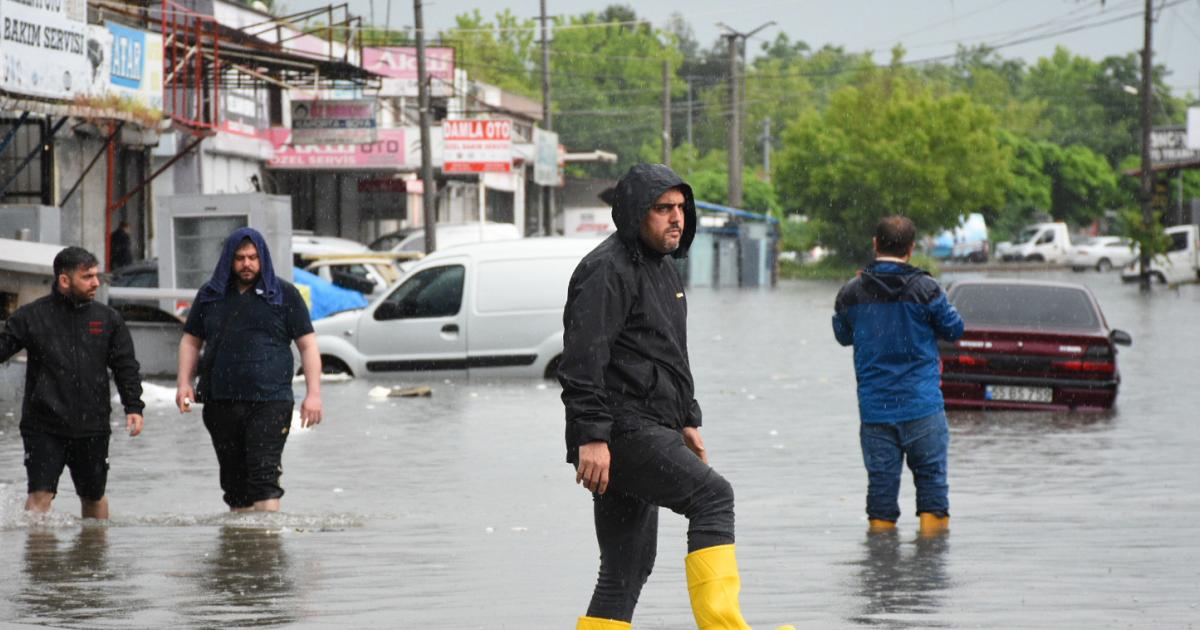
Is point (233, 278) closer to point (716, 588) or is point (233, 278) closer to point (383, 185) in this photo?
point (716, 588)

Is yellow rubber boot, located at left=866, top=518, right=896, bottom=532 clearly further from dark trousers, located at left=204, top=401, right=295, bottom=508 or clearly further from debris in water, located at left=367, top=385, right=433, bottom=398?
debris in water, located at left=367, top=385, right=433, bottom=398

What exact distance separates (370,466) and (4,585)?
5.74 meters

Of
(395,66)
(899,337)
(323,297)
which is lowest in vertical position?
(323,297)

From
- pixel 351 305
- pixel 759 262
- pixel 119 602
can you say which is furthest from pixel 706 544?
pixel 759 262

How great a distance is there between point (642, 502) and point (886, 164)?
2948 inches

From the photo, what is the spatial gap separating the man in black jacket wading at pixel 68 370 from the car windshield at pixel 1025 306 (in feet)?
31.8

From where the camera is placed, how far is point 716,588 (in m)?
5.79

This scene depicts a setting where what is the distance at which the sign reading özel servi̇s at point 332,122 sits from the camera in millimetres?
38000

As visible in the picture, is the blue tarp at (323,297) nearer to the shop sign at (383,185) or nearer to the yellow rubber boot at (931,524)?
the yellow rubber boot at (931,524)

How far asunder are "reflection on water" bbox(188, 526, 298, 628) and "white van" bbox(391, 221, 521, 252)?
2922cm

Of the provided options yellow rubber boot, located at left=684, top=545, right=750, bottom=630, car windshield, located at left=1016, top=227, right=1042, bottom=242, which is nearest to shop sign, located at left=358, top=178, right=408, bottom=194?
car windshield, located at left=1016, top=227, right=1042, bottom=242

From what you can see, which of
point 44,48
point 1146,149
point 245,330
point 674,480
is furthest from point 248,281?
point 1146,149

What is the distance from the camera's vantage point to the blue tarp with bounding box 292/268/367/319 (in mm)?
24870

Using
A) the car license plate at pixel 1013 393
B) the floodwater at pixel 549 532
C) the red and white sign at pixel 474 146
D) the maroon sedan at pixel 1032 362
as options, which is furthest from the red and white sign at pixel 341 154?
the car license plate at pixel 1013 393
